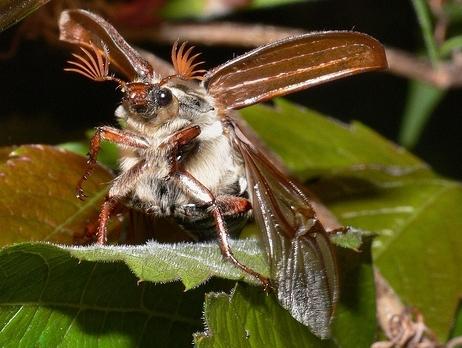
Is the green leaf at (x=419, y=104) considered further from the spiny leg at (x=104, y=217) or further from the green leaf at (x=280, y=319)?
the spiny leg at (x=104, y=217)

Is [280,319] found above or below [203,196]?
below

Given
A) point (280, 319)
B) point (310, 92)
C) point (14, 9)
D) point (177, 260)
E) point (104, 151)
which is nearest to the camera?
point (14, 9)

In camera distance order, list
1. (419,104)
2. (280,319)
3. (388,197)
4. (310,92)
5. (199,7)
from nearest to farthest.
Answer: (280,319) < (388,197) < (199,7) < (419,104) < (310,92)

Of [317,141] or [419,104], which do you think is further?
[419,104]

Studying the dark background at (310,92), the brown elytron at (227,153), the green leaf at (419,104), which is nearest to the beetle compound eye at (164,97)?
the brown elytron at (227,153)

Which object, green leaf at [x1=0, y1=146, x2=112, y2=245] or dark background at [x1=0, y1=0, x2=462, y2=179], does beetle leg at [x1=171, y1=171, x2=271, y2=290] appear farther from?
dark background at [x1=0, y1=0, x2=462, y2=179]

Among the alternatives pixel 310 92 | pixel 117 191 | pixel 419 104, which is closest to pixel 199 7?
pixel 419 104

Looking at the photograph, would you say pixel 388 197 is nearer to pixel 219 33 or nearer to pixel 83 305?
pixel 219 33
